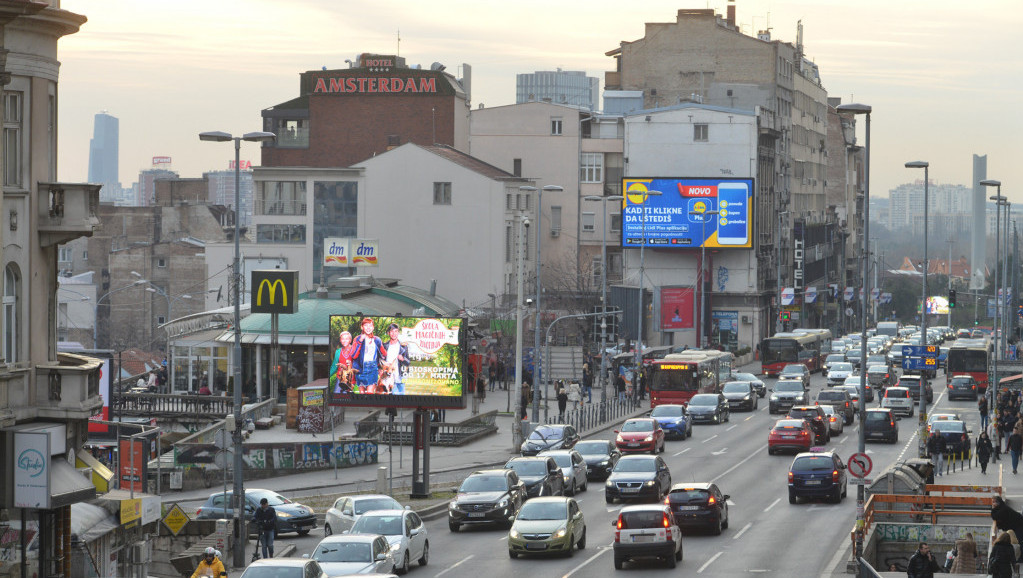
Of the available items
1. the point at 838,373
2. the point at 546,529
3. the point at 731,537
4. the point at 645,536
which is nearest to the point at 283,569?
the point at 645,536

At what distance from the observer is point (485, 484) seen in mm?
38250

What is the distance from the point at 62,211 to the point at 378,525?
950cm

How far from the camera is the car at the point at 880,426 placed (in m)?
58.7

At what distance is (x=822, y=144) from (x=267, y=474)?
120m

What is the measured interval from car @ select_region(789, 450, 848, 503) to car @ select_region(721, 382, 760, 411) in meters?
29.7

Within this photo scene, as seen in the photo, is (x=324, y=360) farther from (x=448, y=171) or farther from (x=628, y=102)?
(x=628, y=102)

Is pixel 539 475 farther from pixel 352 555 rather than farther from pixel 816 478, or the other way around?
pixel 352 555

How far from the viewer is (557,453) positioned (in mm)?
44625

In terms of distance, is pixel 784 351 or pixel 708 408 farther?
pixel 784 351

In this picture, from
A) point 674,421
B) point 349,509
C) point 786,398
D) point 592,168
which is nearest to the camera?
point 349,509

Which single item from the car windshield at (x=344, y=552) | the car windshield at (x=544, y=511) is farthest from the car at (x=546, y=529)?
the car windshield at (x=344, y=552)

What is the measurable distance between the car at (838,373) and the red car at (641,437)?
2967 cm

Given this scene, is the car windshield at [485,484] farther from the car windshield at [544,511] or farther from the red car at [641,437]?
the red car at [641,437]

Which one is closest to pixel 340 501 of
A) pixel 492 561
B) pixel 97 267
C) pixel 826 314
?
pixel 492 561
